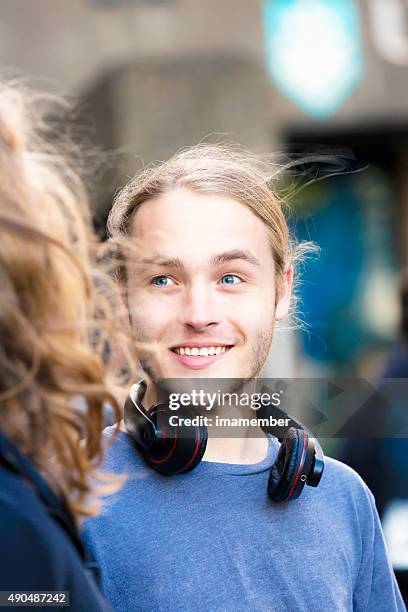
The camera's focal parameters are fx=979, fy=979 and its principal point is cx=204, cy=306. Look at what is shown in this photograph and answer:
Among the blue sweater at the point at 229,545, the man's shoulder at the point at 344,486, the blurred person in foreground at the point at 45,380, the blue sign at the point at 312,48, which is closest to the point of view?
the blurred person in foreground at the point at 45,380

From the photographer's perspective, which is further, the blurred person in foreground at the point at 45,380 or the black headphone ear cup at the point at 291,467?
the black headphone ear cup at the point at 291,467

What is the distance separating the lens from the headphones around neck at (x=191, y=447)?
1349mm

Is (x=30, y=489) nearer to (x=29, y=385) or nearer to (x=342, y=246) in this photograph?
(x=29, y=385)

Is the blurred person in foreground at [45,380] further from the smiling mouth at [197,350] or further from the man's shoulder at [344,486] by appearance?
the man's shoulder at [344,486]

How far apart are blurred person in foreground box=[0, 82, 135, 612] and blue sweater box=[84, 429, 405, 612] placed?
0.08 meters

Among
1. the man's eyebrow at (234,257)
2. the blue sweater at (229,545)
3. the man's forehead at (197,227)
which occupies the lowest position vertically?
the blue sweater at (229,545)

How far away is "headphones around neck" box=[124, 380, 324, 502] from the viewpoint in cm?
135

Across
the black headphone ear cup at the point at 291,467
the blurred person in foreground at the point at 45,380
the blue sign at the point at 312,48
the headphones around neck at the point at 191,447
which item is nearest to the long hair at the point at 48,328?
the blurred person in foreground at the point at 45,380

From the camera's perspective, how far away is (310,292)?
1672mm

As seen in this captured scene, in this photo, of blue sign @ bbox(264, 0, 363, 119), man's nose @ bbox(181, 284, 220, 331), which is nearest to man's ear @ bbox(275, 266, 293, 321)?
man's nose @ bbox(181, 284, 220, 331)

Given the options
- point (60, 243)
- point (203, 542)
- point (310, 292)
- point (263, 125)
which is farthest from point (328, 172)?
point (263, 125)

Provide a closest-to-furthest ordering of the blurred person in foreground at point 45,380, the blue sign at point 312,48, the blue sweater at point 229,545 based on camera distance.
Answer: the blurred person in foreground at point 45,380, the blue sweater at point 229,545, the blue sign at point 312,48

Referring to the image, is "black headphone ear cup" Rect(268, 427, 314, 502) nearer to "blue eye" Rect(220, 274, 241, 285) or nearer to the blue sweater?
the blue sweater

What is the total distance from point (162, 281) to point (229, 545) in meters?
0.38
